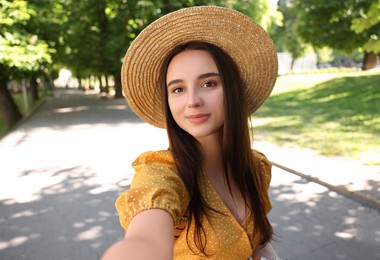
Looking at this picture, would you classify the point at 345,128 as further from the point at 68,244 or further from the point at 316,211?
the point at 68,244

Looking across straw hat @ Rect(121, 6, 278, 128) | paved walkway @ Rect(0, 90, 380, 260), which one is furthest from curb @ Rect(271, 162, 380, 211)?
straw hat @ Rect(121, 6, 278, 128)

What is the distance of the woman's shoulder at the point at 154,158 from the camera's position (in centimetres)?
160

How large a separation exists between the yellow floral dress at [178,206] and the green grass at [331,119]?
5959mm

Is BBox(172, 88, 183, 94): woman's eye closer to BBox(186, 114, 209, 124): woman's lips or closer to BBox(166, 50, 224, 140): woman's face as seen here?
BBox(166, 50, 224, 140): woman's face

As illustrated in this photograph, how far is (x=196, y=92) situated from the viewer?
5.23ft

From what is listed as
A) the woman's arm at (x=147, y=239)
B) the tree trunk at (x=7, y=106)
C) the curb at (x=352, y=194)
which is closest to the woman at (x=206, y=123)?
the woman's arm at (x=147, y=239)

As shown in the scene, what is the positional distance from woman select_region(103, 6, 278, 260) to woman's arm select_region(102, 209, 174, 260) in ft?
0.34

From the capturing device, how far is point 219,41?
1.74 m

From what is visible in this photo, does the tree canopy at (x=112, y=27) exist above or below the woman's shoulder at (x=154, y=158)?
above

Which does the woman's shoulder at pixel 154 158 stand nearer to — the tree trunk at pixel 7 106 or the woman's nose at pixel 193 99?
the woman's nose at pixel 193 99

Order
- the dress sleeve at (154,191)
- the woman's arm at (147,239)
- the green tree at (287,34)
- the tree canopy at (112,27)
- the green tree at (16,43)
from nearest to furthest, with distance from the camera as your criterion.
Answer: the woman's arm at (147,239) < the dress sleeve at (154,191) < the green tree at (16,43) < the tree canopy at (112,27) < the green tree at (287,34)

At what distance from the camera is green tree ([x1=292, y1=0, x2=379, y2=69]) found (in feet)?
67.1

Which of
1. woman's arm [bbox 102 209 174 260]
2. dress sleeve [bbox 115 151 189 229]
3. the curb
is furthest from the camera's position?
the curb

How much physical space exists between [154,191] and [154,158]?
0.33 meters
